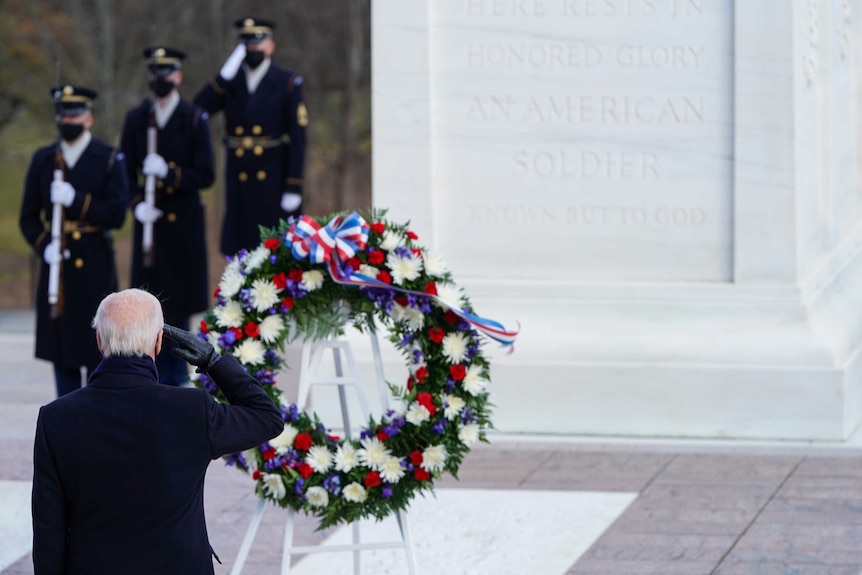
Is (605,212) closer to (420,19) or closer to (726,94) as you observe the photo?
(726,94)

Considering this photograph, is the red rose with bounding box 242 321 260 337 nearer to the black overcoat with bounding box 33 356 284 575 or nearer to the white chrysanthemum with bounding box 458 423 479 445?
the white chrysanthemum with bounding box 458 423 479 445

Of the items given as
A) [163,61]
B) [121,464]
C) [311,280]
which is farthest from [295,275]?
[163,61]

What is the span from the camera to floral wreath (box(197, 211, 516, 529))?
493cm

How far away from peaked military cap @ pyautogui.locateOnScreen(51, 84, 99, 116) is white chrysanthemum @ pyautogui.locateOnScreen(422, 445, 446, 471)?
409 centimetres

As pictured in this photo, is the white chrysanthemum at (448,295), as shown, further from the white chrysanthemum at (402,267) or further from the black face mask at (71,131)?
the black face mask at (71,131)

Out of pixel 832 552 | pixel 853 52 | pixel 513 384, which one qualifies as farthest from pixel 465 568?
pixel 853 52

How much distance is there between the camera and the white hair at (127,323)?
12.2 ft

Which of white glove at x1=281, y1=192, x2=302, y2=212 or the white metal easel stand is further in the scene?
white glove at x1=281, y1=192, x2=302, y2=212

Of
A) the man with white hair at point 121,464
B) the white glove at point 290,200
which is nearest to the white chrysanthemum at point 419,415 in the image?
the man with white hair at point 121,464

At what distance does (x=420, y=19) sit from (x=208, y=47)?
12.5 metres

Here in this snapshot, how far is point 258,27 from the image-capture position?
10.0m

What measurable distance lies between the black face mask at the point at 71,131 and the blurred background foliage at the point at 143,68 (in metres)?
7.98

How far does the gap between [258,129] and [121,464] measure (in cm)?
668

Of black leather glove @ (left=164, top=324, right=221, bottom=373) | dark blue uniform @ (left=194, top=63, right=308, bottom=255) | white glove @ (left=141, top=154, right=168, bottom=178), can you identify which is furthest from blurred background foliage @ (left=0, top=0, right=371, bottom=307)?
black leather glove @ (left=164, top=324, right=221, bottom=373)
